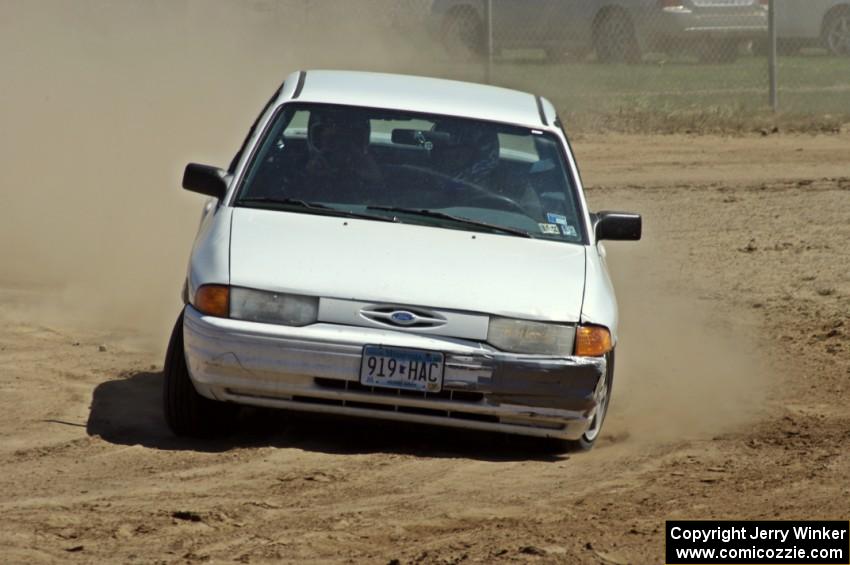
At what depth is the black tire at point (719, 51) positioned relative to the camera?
19281 millimetres

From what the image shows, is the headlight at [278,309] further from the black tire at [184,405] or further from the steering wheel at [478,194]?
the steering wheel at [478,194]

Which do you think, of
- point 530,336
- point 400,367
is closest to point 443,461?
point 400,367

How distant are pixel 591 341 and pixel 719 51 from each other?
45.0 ft

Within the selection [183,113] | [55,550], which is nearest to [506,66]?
[183,113]

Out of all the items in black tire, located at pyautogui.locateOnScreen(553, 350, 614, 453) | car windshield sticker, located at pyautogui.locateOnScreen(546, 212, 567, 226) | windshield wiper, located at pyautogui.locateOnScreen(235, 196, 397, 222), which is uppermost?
windshield wiper, located at pyautogui.locateOnScreen(235, 196, 397, 222)

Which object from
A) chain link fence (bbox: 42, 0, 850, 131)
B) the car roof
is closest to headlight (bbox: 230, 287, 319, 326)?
the car roof

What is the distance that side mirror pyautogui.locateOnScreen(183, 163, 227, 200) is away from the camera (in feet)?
23.9

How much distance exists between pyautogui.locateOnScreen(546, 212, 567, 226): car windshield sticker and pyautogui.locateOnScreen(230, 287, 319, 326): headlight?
1465 millimetres

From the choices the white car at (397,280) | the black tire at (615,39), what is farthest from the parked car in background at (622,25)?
the white car at (397,280)

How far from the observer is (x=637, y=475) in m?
6.49

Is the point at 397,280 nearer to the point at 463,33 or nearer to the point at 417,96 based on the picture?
Answer: the point at 417,96

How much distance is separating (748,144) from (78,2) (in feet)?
28.2

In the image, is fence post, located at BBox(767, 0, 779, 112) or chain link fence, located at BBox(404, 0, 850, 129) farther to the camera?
chain link fence, located at BBox(404, 0, 850, 129)

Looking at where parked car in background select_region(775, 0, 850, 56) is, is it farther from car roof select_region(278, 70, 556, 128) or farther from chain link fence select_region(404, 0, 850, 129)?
car roof select_region(278, 70, 556, 128)
